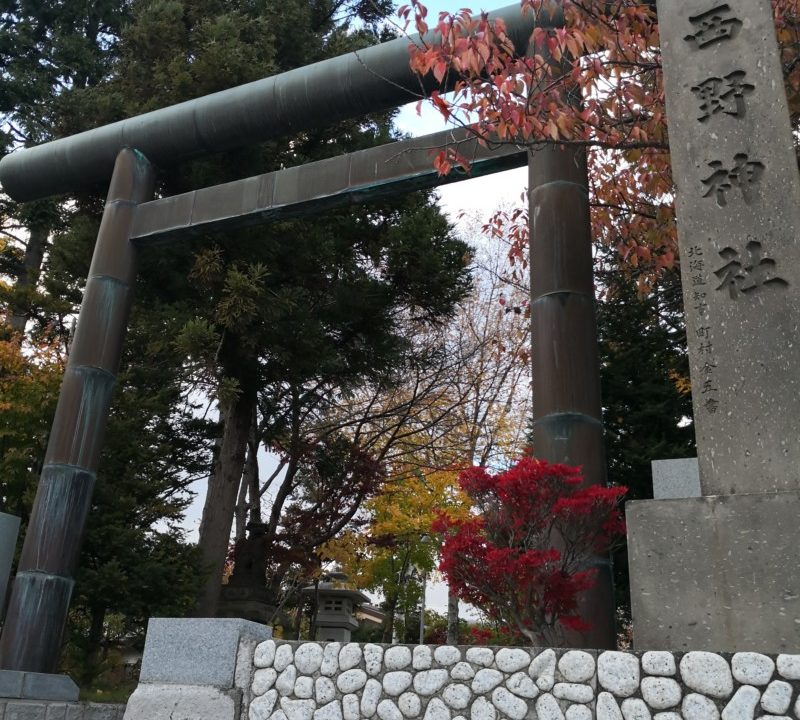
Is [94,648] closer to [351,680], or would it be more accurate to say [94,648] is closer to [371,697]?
[351,680]

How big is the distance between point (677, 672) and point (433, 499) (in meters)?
11.5

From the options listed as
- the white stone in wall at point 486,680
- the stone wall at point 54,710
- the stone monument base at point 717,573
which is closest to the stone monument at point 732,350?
the stone monument base at point 717,573

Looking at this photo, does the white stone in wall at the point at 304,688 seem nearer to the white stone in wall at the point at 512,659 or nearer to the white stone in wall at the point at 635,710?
the white stone in wall at the point at 512,659

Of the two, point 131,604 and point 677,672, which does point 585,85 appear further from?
point 131,604

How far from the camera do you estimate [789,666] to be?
115 inches

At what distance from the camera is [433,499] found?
14.5m

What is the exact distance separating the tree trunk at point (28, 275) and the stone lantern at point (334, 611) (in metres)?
8.95

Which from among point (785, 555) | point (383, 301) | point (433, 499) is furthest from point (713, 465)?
point (433, 499)

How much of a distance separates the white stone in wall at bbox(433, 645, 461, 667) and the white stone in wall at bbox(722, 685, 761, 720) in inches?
46.3

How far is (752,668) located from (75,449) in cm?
561

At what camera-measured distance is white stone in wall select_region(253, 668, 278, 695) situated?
159 inches

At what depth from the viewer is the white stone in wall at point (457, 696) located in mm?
3490

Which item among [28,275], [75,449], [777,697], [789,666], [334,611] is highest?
[28,275]

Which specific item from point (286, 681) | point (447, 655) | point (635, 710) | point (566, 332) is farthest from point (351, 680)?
point (566, 332)
